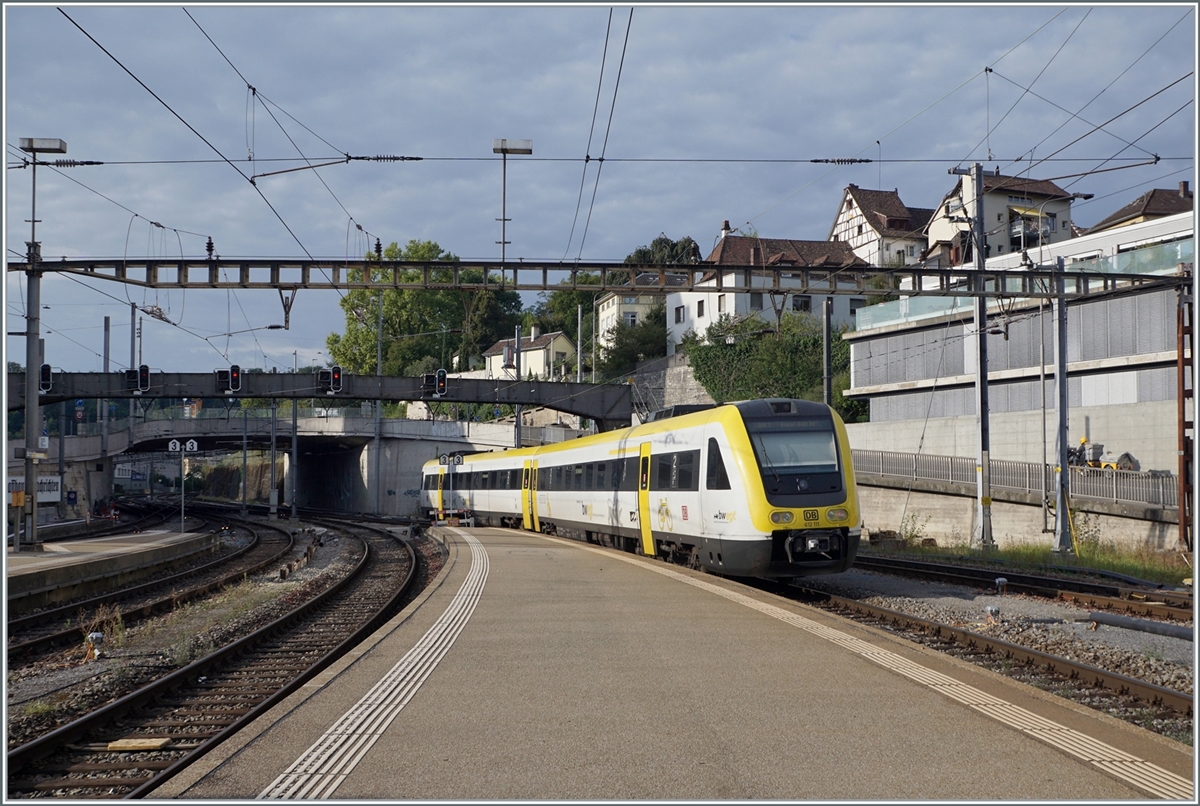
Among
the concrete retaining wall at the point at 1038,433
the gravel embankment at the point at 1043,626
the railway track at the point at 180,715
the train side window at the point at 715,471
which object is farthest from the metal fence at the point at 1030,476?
the railway track at the point at 180,715

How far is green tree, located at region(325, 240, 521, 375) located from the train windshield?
53.5m

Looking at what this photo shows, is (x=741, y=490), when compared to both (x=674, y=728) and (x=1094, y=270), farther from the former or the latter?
(x=1094, y=270)

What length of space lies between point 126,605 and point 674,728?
14.7 metres

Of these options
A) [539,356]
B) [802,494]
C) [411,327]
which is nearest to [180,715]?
[802,494]

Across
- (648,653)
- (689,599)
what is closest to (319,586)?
(689,599)

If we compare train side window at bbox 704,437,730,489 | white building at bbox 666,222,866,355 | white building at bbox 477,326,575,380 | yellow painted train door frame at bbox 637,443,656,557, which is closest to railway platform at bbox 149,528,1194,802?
train side window at bbox 704,437,730,489

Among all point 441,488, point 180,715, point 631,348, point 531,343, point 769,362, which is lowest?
point 180,715

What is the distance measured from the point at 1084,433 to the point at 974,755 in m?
28.9

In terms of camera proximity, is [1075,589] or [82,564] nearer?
[1075,589]

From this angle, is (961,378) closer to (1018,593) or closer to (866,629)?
(1018,593)

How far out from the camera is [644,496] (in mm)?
20547

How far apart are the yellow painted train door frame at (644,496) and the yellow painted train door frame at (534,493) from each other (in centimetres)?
1142

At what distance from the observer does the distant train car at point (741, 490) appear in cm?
1508

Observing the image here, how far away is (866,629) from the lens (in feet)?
38.7
